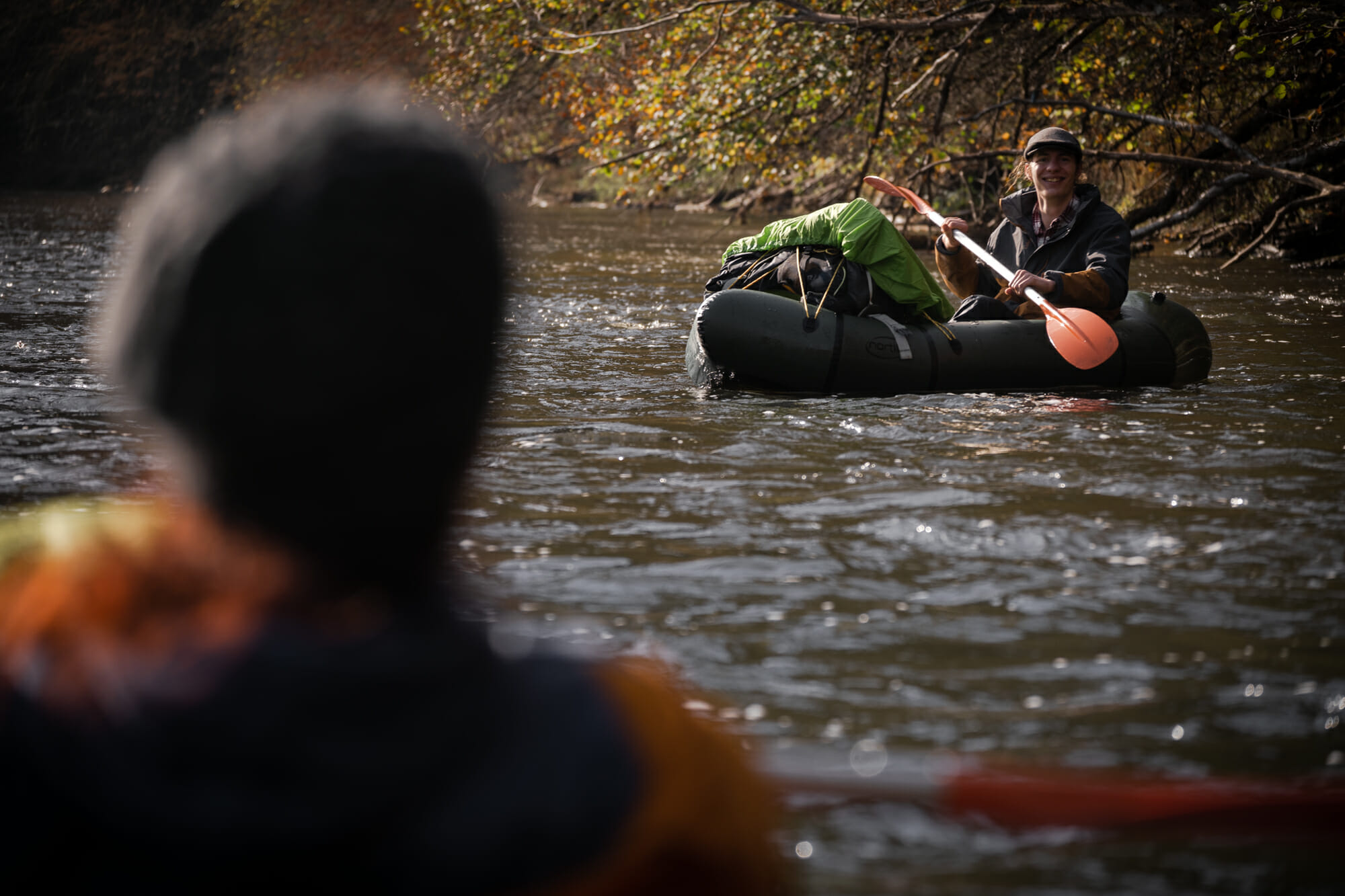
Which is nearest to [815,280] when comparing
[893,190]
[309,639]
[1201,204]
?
[893,190]

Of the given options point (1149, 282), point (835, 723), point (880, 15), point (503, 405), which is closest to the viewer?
point (835, 723)

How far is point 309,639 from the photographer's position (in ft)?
2.75

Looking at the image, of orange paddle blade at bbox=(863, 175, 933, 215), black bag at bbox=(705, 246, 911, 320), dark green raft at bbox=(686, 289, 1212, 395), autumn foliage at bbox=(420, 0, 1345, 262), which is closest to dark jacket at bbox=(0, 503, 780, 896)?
dark green raft at bbox=(686, 289, 1212, 395)

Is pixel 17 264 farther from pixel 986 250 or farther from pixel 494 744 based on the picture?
pixel 494 744

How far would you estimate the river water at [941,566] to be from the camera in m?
2.29

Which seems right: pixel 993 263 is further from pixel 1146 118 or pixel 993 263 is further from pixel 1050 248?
pixel 1146 118

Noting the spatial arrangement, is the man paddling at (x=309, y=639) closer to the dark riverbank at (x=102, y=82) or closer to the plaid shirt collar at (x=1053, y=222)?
the plaid shirt collar at (x=1053, y=222)

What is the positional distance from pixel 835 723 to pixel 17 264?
12058 mm

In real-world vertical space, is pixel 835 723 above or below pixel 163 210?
below

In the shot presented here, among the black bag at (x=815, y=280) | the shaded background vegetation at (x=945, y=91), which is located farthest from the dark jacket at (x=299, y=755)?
the shaded background vegetation at (x=945, y=91)

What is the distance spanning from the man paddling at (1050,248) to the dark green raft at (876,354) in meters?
0.24

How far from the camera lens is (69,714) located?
0.84 m

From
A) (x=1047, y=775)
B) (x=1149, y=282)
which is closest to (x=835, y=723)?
(x=1047, y=775)

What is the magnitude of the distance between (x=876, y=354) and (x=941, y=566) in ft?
9.63
